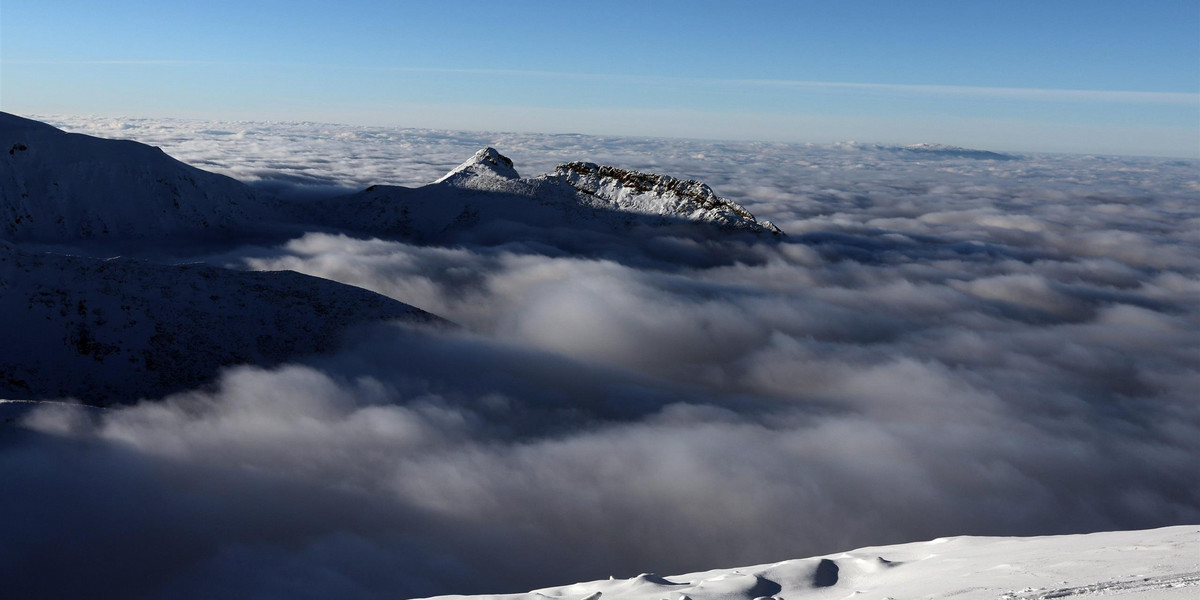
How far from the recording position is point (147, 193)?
6669 centimetres

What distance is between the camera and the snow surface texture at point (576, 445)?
2072 centimetres

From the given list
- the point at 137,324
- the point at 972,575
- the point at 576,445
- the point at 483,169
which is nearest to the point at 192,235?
the point at 483,169

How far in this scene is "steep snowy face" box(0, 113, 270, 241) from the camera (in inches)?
2371

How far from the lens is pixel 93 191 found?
208 ft

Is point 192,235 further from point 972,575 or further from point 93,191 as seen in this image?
point 972,575

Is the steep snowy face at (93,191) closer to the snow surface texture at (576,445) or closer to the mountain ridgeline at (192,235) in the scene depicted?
the mountain ridgeline at (192,235)

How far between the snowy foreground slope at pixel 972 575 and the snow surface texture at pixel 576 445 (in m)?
0.75

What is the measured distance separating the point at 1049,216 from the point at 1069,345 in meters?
158

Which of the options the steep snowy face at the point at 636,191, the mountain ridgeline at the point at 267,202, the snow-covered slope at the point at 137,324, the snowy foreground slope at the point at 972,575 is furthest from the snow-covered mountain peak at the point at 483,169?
the snowy foreground slope at the point at 972,575

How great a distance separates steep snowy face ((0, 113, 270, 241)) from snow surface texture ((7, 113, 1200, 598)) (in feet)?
28.7

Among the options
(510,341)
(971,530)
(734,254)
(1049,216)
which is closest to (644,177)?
(734,254)

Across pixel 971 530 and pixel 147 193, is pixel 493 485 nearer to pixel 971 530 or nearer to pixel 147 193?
pixel 971 530

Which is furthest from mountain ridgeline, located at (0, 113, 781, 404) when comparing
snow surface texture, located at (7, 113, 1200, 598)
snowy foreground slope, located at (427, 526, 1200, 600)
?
snowy foreground slope, located at (427, 526, 1200, 600)

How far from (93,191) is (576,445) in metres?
58.6
